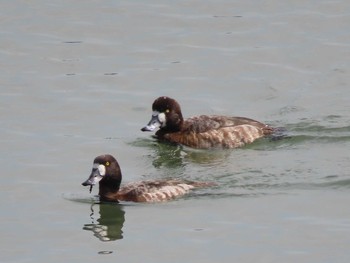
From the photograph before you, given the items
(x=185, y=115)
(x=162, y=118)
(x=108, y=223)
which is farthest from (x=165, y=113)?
(x=108, y=223)

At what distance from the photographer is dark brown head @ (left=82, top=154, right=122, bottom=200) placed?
19.5 metres

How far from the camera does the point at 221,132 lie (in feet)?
74.1

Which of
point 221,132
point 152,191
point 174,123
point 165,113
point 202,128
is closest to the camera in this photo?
point 152,191

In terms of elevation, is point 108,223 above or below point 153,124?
below

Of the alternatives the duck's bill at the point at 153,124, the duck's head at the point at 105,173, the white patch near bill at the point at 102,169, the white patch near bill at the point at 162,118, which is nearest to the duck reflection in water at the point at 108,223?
the duck's head at the point at 105,173

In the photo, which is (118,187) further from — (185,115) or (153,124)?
(185,115)

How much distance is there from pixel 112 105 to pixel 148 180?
4.14 meters

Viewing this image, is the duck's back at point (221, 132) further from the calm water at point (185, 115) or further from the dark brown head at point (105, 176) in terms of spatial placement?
the dark brown head at point (105, 176)

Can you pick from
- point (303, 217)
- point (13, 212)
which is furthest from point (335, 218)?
point (13, 212)

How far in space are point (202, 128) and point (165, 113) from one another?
71cm

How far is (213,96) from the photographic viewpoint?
24594 mm

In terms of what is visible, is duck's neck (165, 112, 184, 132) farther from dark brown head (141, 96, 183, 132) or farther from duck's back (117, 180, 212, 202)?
duck's back (117, 180, 212, 202)

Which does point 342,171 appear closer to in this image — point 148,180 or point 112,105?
point 148,180

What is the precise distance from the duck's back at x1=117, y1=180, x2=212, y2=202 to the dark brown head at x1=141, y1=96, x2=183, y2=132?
3129 millimetres
